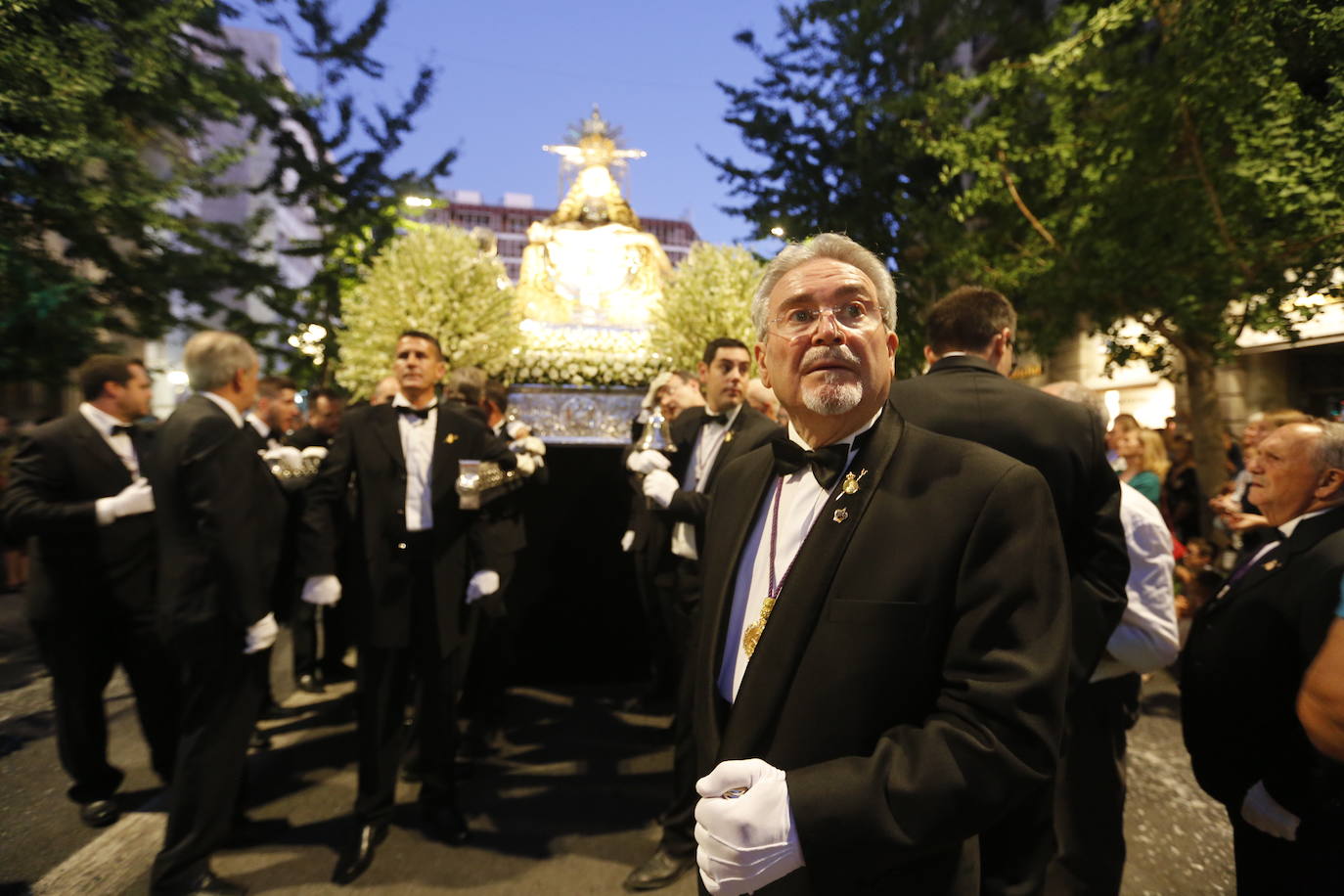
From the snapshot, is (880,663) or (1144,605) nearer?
(880,663)

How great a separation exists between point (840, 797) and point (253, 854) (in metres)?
3.42

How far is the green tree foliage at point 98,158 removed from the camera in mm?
2074

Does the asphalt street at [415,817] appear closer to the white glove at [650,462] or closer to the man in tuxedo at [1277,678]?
the man in tuxedo at [1277,678]

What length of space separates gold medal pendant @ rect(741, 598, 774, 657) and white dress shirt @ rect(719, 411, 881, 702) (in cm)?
2

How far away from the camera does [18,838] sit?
2.66m

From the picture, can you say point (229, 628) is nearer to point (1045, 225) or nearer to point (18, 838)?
point (18, 838)

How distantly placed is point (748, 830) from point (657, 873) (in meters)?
2.37

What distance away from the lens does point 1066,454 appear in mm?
2160

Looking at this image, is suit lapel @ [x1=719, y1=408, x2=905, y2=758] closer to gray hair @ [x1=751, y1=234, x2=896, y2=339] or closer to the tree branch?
gray hair @ [x1=751, y1=234, x2=896, y2=339]

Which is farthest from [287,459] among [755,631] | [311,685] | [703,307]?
[755,631]

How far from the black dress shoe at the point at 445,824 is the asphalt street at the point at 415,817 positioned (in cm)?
6

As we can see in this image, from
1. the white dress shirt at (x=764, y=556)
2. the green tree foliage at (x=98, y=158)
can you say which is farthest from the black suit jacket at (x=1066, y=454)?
the green tree foliage at (x=98, y=158)

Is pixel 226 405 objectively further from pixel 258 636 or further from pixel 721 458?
pixel 721 458

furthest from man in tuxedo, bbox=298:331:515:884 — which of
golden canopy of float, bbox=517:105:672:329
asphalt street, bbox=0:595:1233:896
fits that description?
golden canopy of float, bbox=517:105:672:329
